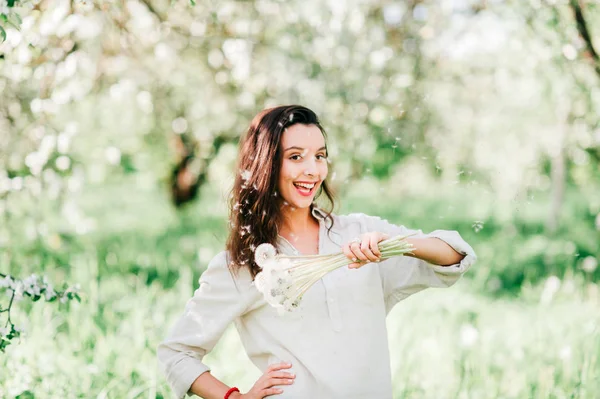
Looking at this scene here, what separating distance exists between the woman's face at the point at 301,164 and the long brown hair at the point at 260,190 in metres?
0.02

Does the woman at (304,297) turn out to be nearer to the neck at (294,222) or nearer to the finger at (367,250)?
the neck at (294,222)

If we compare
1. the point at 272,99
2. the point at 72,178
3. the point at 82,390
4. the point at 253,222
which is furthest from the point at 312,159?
the point at 272,99

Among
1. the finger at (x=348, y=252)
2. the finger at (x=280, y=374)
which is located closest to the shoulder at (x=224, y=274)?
the finger at (x=280, y=374)

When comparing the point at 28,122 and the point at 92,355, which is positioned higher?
the point at 28,122

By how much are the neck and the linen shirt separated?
43 mm

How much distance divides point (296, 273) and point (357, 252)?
0.16 metres

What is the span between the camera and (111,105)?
23.3ft

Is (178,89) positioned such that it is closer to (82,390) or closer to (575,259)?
(575,259)

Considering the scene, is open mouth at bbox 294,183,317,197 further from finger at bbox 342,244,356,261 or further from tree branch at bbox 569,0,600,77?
tree branch at bbox 569,0,600,77

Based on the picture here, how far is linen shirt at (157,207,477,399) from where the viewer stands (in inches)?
86.5

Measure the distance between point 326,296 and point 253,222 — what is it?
0.30 m

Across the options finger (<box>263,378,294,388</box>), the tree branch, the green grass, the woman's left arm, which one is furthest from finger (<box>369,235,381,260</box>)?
the tree branch

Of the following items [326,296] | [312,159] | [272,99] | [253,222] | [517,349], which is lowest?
[517,349]

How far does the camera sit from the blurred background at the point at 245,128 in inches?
140
